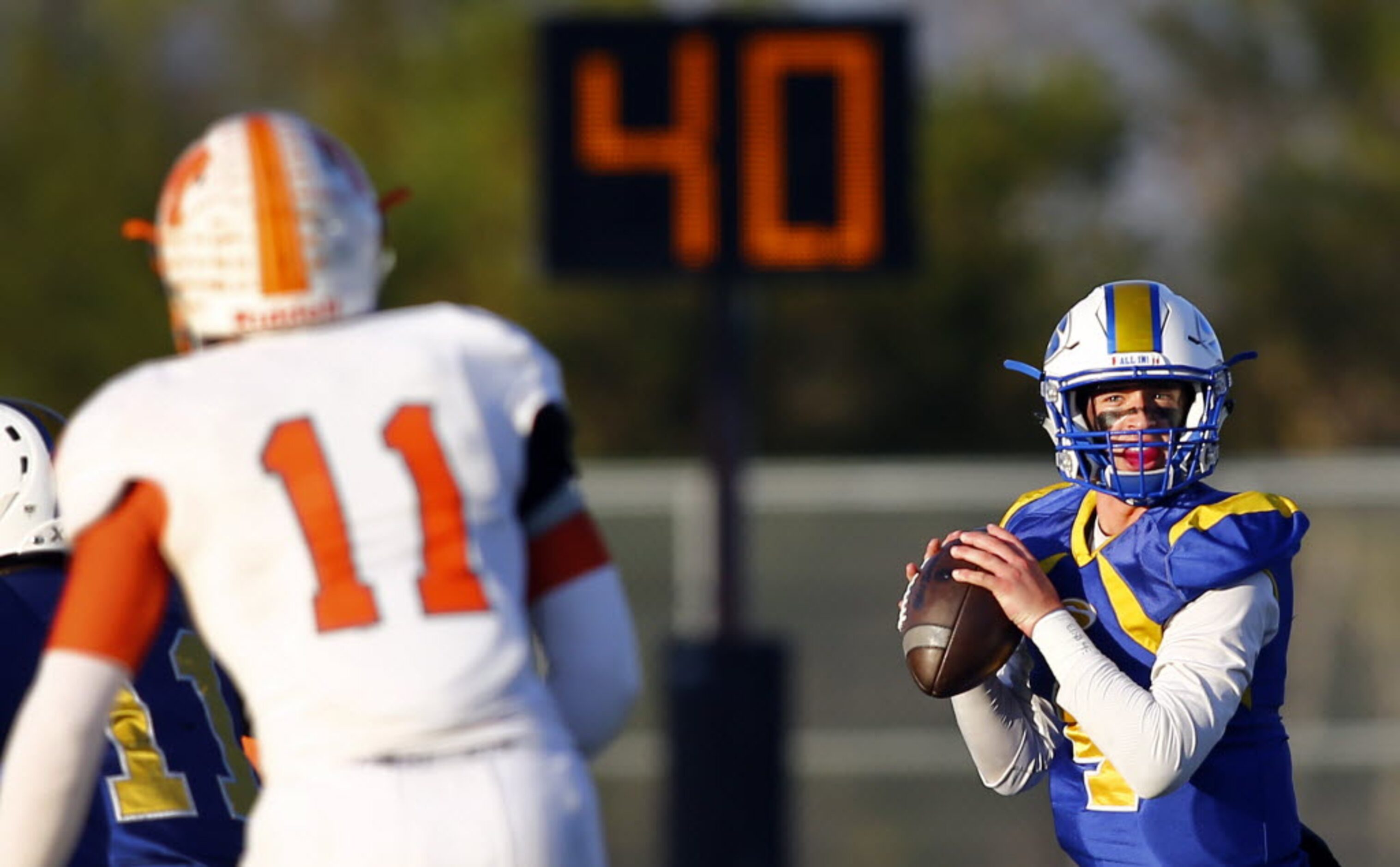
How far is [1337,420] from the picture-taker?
15.2 m

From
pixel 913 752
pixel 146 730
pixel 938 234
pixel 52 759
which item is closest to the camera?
pixel 52 759

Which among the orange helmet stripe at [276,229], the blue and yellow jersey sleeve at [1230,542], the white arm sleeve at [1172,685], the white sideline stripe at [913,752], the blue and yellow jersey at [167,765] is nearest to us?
the orange helmet stripe at [276,229]

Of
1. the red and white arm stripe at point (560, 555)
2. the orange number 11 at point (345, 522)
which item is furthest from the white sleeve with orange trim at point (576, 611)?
the orange number 11 at point (345, 522)

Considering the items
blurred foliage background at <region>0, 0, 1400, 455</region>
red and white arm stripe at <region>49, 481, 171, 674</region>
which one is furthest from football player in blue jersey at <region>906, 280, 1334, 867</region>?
blurred foliage background at <region>0, 0, 1400, 455</region>

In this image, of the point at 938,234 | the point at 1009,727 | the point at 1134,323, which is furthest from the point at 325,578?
the point at 938,234

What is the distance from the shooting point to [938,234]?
50.0 ft

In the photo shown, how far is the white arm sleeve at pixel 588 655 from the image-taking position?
2549mm

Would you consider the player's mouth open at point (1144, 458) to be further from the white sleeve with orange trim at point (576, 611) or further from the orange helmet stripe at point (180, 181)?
the orange helmet stripe at point (180, 181)

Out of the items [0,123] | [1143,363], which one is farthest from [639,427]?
[1143,363]

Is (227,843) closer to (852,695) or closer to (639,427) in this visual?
(852,695)

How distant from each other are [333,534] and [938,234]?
13.1 m

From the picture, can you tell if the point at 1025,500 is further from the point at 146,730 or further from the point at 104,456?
the point at 104,456

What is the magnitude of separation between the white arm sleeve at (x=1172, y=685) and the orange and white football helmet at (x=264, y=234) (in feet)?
3.35

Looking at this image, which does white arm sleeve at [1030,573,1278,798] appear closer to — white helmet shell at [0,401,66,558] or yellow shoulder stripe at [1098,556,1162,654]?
yellow shoulder stripe at [1098,556,1162,654]
